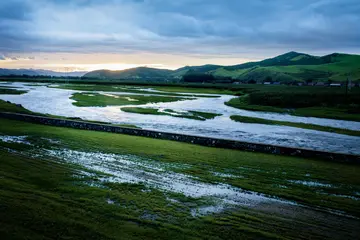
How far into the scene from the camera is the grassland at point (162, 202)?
8930mm

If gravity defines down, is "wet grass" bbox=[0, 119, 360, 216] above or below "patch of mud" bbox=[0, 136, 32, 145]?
below

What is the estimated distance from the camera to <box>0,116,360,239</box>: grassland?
893 centimetres

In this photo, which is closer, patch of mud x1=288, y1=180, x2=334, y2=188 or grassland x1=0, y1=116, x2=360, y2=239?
grassland x1=0, y1=116, x2=360, y2=239

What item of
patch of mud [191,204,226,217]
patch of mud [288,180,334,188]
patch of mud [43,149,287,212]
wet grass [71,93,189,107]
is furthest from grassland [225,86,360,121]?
patch of mud [191,204,226,217]

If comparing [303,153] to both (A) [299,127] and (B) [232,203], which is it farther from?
(A) [299,127]

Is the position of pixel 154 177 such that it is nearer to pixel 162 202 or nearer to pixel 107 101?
pixel 162 202

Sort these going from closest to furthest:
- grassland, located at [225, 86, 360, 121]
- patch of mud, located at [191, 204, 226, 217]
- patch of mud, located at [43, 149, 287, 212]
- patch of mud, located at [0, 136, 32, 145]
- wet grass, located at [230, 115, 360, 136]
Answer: patch of mud, located at [191, 204, 226, 217] → patch of mud, located at [43, 149, 287, 212] → patch of mud, located at [0, 136, 32, 145] → wet grass, located at [230, 115, 360, 136] → grassland, located at [225, 86, 360, 121]

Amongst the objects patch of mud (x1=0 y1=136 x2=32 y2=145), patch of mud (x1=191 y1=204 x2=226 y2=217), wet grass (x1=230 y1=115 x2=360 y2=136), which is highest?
wet grass (x1=230 y1=115 x2=360 y2=136)

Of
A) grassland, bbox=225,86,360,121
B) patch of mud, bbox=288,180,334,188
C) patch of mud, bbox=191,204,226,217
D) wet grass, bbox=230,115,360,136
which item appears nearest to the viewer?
patch of mud, bbox=191,204,226,217

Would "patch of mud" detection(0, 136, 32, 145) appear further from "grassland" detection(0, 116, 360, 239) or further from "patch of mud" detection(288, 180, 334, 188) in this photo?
"patch of mud" detection(288, 180, 334, 188)

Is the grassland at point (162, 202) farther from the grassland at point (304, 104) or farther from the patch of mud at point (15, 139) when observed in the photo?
the grassland at point (304, 104)

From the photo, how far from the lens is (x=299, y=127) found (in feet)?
124

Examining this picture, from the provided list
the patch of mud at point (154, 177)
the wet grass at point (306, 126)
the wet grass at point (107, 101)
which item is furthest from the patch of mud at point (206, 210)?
the wet grass at point (107, 101)

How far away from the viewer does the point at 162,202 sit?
11.3 meters
